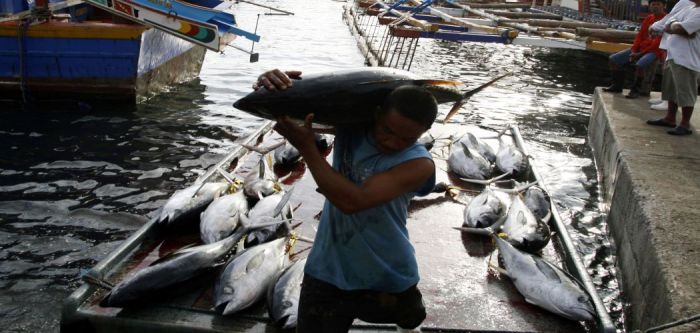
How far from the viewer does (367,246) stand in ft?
Answer: 9.11

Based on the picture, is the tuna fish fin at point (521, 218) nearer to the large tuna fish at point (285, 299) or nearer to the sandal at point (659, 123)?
the large tuna fish at point (285, 299)

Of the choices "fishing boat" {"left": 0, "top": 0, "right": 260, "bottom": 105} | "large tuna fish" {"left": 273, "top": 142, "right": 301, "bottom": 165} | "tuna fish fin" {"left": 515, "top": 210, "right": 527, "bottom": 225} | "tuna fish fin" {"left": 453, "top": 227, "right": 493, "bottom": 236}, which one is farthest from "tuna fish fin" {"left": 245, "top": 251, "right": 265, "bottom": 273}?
"fishing boat" {"left": 0, "top": 0, "right": 260, "bottom": 105}

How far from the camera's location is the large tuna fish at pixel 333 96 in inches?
117

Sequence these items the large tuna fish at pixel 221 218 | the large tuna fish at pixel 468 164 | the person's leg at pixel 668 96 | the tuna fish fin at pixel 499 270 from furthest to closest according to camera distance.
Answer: the person's leg at pixel 668 96
the large tuna fish at pixel 468 164
the large tuna fish at pixel 221 218
the tuna fish fin at pixel 499 270

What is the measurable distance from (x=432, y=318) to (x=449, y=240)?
143 centimetres

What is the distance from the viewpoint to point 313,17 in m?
33.5

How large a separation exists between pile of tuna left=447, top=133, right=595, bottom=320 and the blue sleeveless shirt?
1.98 metres

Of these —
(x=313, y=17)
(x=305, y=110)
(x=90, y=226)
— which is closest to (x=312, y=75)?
(x=305, y=110)

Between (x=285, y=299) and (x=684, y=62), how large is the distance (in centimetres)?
708

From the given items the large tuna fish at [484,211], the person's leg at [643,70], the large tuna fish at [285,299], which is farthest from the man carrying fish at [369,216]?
the person's leg at [643,70]

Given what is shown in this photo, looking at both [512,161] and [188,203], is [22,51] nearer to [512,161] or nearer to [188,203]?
[188,203]

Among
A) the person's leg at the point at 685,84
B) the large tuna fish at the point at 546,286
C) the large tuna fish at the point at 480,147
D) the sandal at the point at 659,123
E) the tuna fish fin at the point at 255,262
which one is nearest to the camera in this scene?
the large tuna fish at the point at 546,286

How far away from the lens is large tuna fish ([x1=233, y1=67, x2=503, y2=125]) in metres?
2.97

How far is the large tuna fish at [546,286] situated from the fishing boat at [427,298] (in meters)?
0.07
